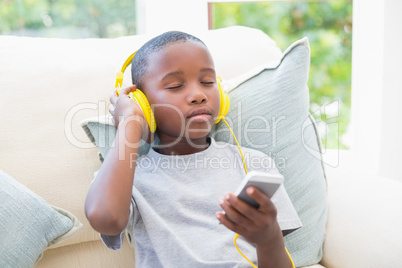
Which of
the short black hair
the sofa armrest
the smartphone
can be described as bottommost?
the sofa armrest

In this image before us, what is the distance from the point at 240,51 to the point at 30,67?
0.64m

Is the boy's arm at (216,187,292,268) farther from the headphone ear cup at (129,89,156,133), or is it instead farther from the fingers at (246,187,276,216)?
the headphone ear cup at (129,89,156,133)

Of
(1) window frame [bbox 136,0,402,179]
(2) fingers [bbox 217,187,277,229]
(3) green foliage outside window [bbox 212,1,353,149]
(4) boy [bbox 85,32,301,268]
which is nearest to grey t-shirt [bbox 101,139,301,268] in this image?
(4) boy [bbox 85,32,301,268]

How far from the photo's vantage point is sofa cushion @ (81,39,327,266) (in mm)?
1132

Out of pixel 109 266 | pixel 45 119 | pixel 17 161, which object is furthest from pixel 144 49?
pixel 109 266

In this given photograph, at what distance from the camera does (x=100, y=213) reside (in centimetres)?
84

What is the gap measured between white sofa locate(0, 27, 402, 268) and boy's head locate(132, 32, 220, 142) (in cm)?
24

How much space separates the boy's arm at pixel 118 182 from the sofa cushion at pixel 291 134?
18 centimetres

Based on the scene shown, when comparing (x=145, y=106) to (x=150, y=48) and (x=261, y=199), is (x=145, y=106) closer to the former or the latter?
(x=150, y=48)

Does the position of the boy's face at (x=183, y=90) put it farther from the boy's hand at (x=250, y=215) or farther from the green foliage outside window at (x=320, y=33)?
the green foliage outside window at (x=320, y=33)

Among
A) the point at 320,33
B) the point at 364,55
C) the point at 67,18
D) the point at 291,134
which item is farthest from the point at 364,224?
the point at 320,33

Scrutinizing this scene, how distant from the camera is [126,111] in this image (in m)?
0.99

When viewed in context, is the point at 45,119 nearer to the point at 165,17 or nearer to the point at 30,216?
the point at 30,216

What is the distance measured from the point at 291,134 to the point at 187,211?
359mm
